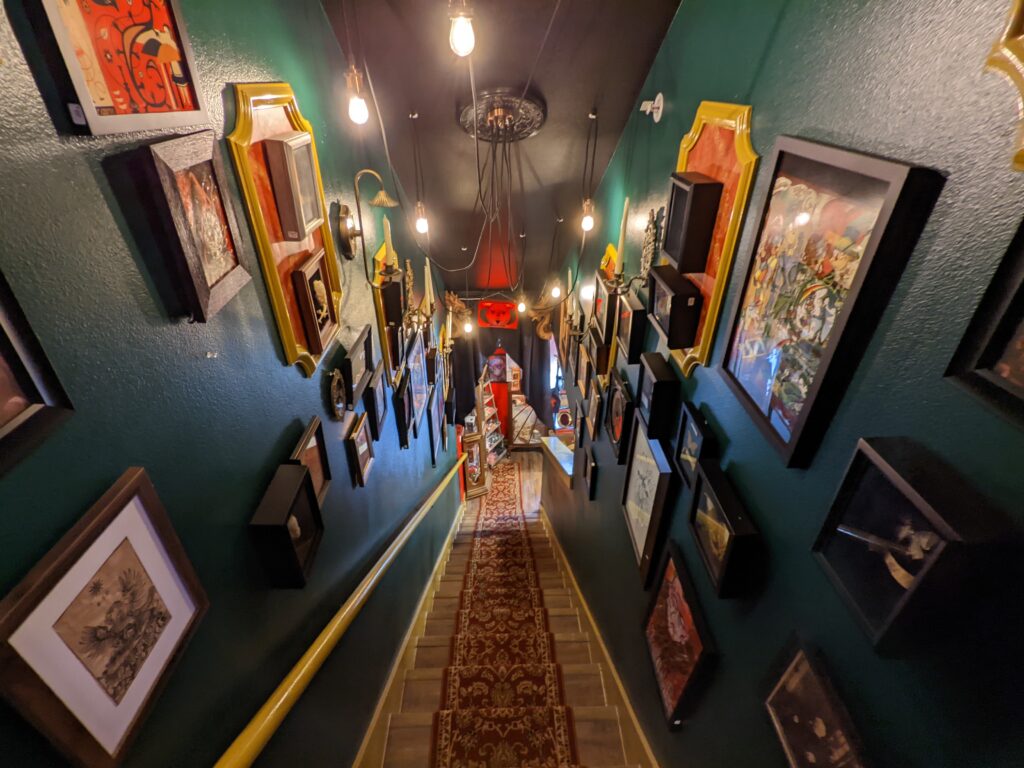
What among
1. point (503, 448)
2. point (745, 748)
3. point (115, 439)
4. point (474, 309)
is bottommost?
point (503, 448)

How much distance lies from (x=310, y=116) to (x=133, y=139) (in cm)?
113

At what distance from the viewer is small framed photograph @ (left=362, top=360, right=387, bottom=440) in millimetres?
2461

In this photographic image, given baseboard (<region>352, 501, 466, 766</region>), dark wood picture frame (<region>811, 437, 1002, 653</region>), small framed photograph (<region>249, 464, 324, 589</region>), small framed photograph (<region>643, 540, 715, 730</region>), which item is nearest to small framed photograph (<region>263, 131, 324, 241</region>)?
small framed photograph (<region>249, 464, 324, 589</region>)

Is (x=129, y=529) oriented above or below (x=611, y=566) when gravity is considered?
above

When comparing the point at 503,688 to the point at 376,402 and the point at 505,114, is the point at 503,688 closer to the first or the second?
the point at 376,402

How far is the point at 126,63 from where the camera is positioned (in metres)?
0.82

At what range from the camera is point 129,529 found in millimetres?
791

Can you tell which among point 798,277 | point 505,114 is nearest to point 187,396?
point 798,277

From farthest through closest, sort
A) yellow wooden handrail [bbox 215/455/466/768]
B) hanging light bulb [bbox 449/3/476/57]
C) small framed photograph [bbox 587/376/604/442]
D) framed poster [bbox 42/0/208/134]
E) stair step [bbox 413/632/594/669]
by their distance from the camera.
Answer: small framed photograph [bbox 587/376/604/442], stair step [bbox 413/632/594/669], hanging light bulb [bbox 449/3/476/57], yellow wooden handrail [bbox 215/455/466/768], framed poster [bbox 42/0/208/134]

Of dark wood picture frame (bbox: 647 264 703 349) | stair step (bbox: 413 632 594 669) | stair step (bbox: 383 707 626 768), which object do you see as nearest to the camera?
dark wood picture frame (bbox: 647 264 703 349)

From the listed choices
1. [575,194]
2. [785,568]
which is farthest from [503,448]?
[785,568]

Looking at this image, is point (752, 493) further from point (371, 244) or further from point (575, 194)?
point (575, 194)

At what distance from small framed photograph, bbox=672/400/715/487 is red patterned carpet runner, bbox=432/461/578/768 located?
5.49 ft

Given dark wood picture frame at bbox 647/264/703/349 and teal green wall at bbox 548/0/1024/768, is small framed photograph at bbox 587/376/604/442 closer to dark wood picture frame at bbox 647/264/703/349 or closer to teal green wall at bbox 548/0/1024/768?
dark wood picture frame at bbox 647/264/703/349
